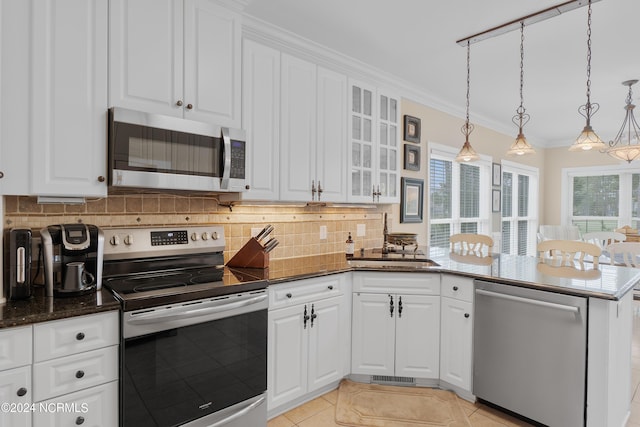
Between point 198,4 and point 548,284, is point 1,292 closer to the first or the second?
point 198,4

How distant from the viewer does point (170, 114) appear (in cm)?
203

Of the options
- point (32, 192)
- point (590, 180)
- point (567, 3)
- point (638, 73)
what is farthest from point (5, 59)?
point (590, 180)

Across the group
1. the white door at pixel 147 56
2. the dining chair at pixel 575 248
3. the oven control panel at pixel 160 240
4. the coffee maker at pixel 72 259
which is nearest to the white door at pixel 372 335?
the oven control panel at pixel 160 240

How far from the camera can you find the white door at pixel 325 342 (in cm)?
246

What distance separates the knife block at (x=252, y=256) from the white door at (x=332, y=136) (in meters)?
0.64

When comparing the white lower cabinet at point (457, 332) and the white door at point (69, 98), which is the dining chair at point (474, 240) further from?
the white door at point (69, 98)

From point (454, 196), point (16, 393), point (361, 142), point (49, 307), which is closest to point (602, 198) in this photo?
→ point (454, 196)

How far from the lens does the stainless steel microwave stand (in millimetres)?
1833

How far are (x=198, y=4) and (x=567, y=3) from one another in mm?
2300

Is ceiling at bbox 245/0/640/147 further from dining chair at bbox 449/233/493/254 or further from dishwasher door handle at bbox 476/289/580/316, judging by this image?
dishwasher door handle at bbox 476/289/580/316

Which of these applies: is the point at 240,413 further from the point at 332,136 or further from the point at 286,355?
the point at 332,136

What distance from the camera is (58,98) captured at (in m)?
1.69

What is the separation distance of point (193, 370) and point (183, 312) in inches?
12.3

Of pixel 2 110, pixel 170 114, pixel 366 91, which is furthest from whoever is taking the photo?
pixel 366 91
